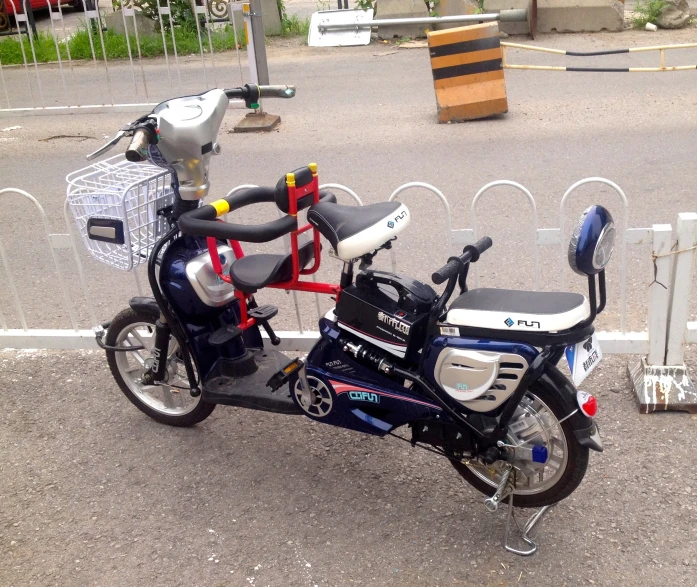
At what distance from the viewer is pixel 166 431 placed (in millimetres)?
3932

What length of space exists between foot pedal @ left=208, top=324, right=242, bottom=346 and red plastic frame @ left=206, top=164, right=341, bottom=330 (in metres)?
0.04

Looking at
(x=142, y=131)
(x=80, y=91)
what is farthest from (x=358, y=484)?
(x=80, y=91)

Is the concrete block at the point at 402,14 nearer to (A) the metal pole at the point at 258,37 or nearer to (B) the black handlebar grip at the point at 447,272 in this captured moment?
(A) the metal pole at the point at 258,37

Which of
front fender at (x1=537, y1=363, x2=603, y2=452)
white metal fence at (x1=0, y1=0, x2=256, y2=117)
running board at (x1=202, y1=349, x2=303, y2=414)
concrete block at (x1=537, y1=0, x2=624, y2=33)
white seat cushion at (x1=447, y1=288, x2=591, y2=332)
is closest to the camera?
white seat cushion at (x1=447, y1=288, x2=591, y2=332)

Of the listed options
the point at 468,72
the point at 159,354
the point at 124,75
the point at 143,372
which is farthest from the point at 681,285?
the point at 124,75

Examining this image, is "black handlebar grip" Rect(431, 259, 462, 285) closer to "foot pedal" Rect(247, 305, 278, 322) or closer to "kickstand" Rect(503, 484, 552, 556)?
"kickstand" Rect(503, 484, 552, 556)

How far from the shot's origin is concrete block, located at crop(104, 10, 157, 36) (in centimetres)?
1415

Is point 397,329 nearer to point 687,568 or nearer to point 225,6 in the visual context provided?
point 687,568

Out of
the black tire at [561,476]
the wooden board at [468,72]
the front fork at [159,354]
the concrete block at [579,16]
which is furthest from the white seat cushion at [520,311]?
the concrete block at [579,16]

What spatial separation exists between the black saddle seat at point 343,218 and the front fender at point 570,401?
2.49 feet

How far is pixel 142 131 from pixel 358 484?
1.70 m

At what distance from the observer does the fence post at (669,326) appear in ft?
11.9

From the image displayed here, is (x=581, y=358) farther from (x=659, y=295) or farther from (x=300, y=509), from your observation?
(x=300, y=509)

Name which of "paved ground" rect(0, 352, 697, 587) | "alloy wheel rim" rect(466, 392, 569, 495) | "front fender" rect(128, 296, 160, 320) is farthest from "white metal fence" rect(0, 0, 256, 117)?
"alloy wheel rim" rect(466, 392, 569, 495)
